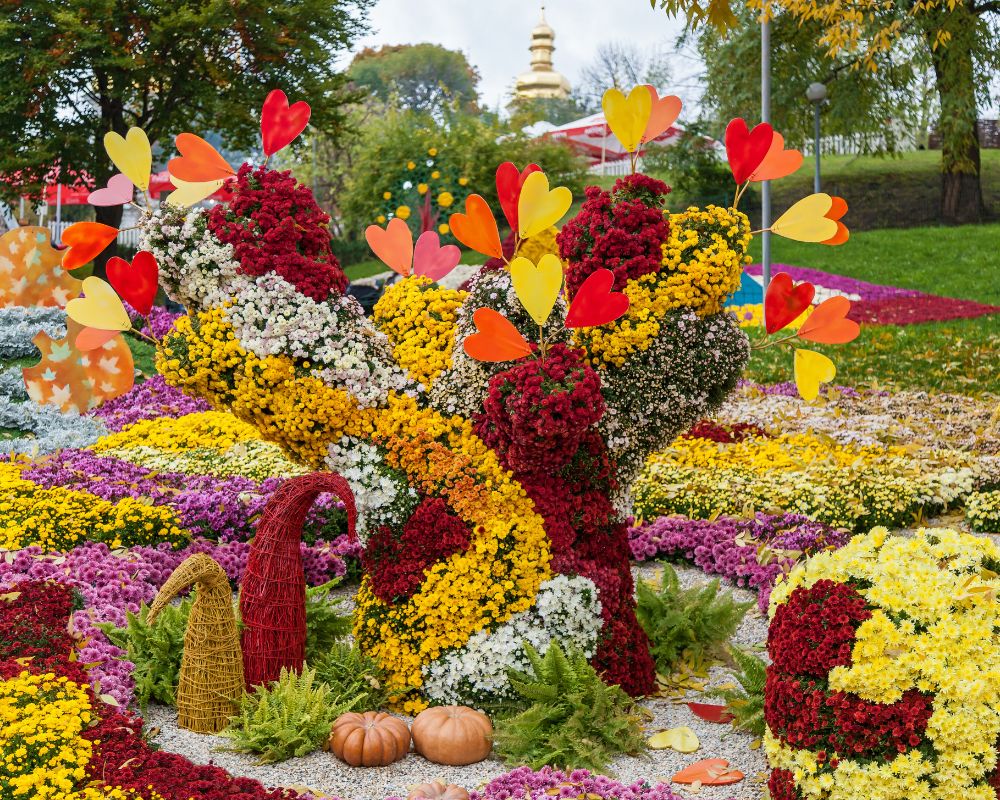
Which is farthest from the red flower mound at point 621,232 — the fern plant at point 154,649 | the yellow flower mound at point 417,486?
the fern plant at point 154,649

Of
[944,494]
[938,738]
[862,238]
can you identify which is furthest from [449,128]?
[938,738]

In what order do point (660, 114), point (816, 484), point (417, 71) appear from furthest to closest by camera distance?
point (417, 71) < point (816, 484) < point (660, 114)

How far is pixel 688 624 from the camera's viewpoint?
4766mm

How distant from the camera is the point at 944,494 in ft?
22.7

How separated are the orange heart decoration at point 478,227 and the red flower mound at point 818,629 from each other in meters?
1.71

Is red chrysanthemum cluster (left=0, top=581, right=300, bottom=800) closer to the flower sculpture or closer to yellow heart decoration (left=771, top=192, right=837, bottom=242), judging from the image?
the flower sculpture

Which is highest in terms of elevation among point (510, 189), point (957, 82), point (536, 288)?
point (957, 82)

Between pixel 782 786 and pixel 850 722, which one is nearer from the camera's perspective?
pixel 850 722

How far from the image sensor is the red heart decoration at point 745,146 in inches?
157

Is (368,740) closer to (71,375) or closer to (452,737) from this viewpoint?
(452,737)

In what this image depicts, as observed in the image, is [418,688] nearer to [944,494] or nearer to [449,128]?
[944,494]

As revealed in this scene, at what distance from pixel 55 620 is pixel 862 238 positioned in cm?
2111

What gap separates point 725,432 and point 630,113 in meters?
5.14

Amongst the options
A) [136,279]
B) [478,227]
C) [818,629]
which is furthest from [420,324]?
[818,629]
